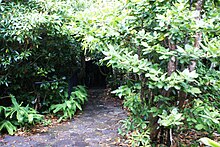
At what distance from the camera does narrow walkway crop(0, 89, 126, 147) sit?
3117 mm

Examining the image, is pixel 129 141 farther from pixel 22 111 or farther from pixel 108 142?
pixel 22 111

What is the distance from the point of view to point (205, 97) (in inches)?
95.0

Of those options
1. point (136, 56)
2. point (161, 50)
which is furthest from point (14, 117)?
point (161, 50)

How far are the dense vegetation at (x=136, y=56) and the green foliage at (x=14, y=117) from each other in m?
0.02

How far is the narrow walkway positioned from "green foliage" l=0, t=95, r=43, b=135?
0.19 m

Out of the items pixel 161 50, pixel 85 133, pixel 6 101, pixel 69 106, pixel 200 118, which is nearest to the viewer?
pixel 161 50

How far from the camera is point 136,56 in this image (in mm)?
2100

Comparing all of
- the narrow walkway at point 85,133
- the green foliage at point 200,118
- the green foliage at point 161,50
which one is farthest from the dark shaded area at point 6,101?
the green foliage at point 200,118

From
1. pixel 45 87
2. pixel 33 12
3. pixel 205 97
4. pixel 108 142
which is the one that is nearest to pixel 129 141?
pixel 108 142

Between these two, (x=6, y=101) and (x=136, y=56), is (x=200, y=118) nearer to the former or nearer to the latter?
(x=136, y=56)

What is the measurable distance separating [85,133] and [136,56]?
1909mm

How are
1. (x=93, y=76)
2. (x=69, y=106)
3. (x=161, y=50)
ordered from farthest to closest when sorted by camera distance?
(x=93, y=76)
(x=69, y=106)
(x=161, y=50)

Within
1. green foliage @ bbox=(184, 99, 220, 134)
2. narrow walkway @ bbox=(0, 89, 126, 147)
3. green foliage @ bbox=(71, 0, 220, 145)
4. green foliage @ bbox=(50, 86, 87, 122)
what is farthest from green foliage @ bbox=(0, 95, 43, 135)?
green foliage @ bbox=(184, 99, 220, 134)

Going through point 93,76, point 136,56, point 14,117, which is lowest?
point 14,117
